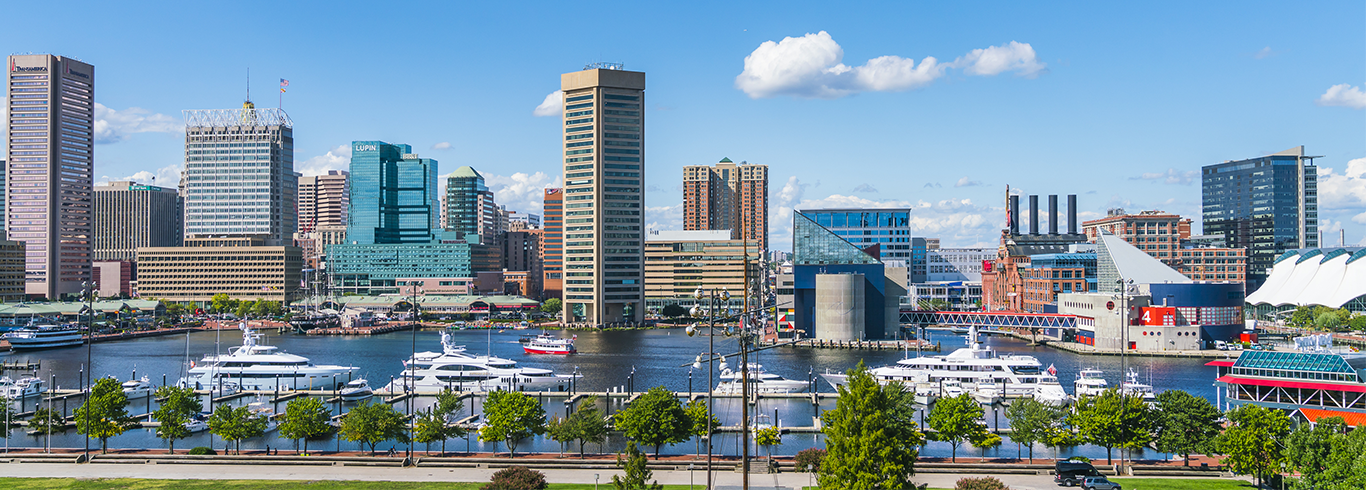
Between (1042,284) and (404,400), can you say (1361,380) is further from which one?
(1042,284)

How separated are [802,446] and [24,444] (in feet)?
146

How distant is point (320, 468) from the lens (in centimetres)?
4397

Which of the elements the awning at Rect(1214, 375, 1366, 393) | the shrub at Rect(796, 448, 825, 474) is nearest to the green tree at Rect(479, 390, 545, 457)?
the shrub at Rect(796, 448, 825, 474)

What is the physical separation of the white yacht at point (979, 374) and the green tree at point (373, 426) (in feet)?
129

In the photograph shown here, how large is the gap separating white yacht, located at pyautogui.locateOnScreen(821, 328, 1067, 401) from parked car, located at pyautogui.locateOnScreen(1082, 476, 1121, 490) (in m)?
34.7

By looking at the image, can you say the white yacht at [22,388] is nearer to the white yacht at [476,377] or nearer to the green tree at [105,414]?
the green tree at [105,414]

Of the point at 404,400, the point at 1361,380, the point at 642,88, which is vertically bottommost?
the point at 404,400

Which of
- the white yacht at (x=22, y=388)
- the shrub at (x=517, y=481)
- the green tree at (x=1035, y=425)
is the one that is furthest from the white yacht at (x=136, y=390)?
the green tree at (x=1035, y=425)

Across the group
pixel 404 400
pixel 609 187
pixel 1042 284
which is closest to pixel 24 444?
pixel 404 400

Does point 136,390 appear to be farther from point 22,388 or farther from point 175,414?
point 175,414

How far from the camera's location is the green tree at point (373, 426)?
1925 inches

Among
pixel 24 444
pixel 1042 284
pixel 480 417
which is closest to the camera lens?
pixel 24 444

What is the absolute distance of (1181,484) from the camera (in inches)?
1582

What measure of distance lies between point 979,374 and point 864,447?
51508mm
